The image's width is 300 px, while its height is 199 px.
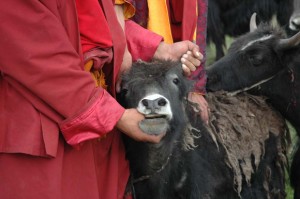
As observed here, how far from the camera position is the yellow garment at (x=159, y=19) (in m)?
3.07

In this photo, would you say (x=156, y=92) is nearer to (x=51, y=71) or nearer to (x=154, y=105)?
(x=154, y=105)

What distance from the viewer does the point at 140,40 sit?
2852 millimetres

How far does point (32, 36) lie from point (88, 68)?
392 mm

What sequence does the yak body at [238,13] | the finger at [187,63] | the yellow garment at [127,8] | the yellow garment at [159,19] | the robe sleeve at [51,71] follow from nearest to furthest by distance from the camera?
the robe sleeve at [51,71]
the yellow garment at [127,8]
the finger at [187,63]
the yellow garment at [159,19]
the yak body at [238,13]

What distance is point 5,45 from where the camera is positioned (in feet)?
7.06

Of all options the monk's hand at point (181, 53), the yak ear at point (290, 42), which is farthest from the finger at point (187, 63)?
the yak ear at point (290, 42)

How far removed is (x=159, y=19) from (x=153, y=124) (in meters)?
0.80

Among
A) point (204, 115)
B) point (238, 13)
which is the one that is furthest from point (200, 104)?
point (238, 13)

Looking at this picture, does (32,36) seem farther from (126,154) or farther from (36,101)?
(126,154)

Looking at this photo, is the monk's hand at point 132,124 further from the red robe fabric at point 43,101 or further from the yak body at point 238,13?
the yak body at point 238,13

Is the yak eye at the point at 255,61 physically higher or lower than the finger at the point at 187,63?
lower

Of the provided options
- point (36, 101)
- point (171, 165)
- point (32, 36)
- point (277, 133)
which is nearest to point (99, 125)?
point (36, 101)

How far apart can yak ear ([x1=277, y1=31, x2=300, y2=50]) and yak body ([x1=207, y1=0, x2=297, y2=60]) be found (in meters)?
3.50

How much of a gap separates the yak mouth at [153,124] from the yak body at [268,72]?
165 cm
